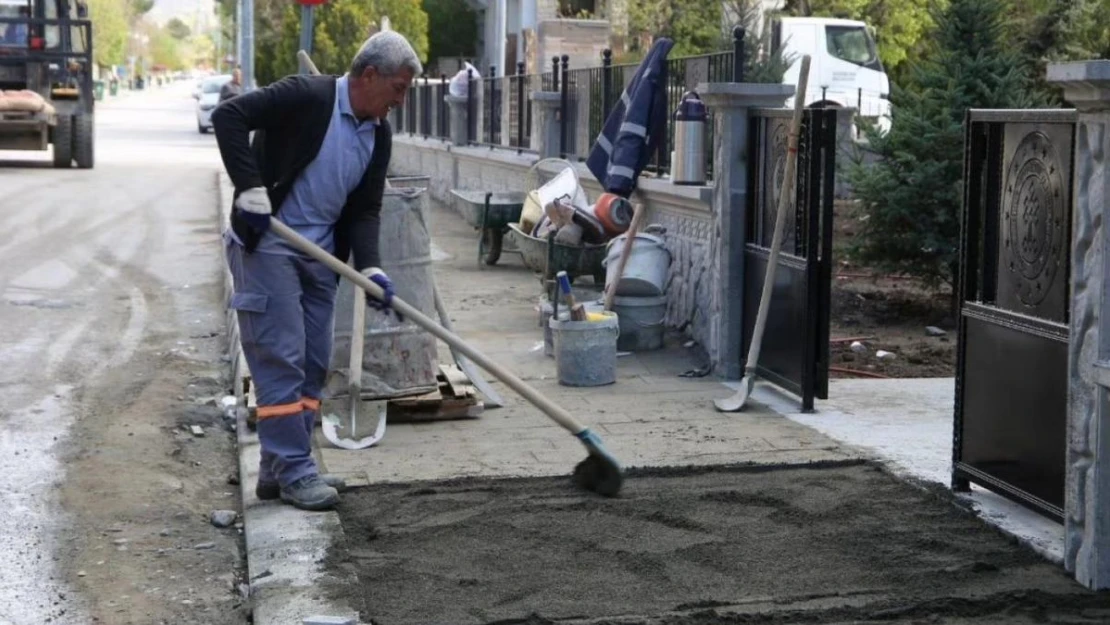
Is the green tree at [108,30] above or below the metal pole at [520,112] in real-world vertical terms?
above

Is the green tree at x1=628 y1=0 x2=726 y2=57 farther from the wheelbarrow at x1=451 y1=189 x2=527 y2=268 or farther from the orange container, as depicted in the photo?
the orange container

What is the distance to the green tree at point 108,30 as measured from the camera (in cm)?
10690

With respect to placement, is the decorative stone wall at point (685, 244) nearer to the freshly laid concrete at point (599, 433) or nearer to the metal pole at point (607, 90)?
the freshly laid concrete at point (599, 433)

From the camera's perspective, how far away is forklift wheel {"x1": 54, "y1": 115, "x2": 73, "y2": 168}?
26.5 m

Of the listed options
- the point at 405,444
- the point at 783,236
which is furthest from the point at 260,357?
the point at 783,236

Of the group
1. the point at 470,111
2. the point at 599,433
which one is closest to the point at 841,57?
the point at 470,111

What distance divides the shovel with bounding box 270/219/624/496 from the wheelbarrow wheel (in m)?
8.81

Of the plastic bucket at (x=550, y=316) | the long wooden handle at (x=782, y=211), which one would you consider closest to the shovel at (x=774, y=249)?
the long wooden handle at (x=782, y=211)

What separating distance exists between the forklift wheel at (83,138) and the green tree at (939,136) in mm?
18946

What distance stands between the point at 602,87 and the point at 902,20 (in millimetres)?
20726

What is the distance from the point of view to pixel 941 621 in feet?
15.3

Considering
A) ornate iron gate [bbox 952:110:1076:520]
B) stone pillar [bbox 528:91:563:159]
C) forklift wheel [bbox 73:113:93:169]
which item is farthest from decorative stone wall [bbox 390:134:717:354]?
forklift wheel [bbox 73:113:93:169]

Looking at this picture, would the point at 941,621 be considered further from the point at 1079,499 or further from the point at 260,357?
the point at 260,357

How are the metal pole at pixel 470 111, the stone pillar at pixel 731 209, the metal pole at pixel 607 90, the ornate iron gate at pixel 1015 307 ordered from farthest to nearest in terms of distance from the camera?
the metal pole at pixel 470 111 → the metal pole at pixel 607 90 → the stone pillar at pixel 731 209 → the ornate iron gate at pixel 1015 307
